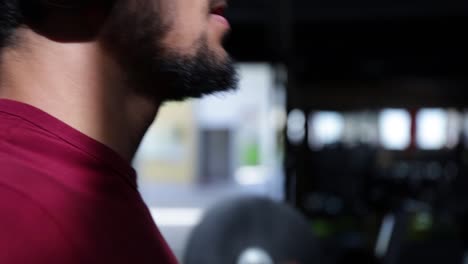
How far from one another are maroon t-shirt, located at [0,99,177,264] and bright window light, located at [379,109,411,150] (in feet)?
20.1

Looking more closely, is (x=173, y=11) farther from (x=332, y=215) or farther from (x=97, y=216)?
(x=332, y=215)

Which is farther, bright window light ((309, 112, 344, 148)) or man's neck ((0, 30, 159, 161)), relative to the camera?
bright window light ((309, 112, 344, 148))

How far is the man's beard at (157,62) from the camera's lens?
59 cm

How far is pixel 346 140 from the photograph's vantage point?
6812 millimetres

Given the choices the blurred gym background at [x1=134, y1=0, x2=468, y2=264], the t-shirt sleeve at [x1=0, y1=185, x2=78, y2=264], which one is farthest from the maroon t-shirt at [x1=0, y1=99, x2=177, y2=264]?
the blurred gym background at [x1=134, y1=0, x2=468, y2=264]

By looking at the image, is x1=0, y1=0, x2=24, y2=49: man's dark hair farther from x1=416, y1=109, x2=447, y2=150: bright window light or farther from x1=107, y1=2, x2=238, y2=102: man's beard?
x1=416, y1=109, x2=447, y2=150: bright window light

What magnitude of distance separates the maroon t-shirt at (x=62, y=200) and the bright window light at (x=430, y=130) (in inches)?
241

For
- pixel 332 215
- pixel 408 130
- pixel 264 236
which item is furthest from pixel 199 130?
pixel 264 236

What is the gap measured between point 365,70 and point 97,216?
5070 millimetres

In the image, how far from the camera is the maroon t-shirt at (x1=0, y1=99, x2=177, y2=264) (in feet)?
1.58

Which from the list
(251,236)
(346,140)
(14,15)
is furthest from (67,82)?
(346,140)

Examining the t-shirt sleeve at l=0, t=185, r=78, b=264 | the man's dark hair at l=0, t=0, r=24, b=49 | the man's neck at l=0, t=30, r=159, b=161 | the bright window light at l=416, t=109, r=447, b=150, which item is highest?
the man's dark hair at l=0, t=0, r=24, b=49

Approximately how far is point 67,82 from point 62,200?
4.7 inches

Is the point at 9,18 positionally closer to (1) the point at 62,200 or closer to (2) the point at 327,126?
(1) the point at 62,200
